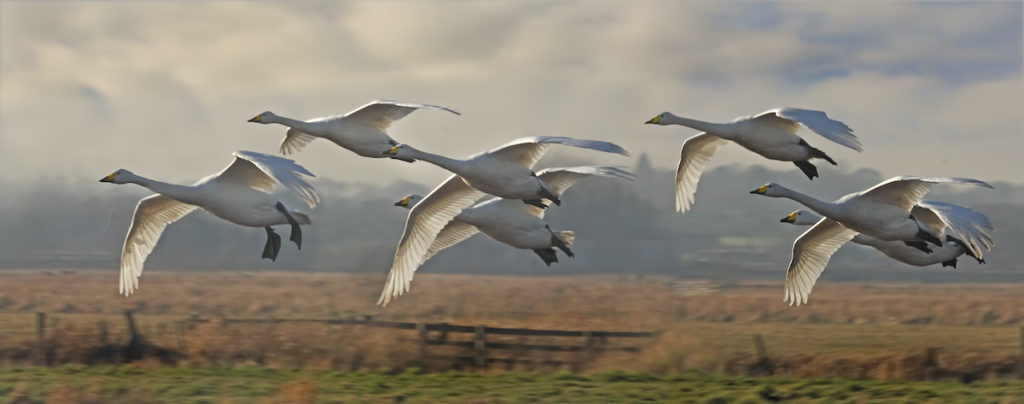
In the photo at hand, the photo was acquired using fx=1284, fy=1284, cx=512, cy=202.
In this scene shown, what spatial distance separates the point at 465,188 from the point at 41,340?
1591 centimetres

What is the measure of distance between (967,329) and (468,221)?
1940cm

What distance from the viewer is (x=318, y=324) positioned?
107ft

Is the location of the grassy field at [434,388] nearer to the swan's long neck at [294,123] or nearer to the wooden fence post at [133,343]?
the wooden fence post at [133,343]

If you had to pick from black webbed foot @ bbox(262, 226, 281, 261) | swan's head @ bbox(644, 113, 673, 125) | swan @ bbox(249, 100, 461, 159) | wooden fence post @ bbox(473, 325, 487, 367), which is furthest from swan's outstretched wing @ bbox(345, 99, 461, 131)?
wooden fence post @ bbox(473, 325, 487, 367)

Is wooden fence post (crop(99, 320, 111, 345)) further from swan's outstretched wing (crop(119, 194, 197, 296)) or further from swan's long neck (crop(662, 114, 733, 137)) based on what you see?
swan's long neck (crop(662, 114, 733, 137))

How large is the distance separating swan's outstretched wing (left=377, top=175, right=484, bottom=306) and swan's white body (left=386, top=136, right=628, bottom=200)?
877mm

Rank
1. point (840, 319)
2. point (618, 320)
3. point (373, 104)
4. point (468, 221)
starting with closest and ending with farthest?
point (373, 104), point (468, 221), point (618, 320), point (840, 319)

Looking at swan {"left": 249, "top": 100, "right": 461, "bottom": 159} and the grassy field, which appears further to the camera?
the grassy field

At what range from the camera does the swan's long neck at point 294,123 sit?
63.7ft

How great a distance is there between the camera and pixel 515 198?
733 inches

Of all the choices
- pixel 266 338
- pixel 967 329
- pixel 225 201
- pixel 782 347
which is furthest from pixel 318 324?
pixel 967 329

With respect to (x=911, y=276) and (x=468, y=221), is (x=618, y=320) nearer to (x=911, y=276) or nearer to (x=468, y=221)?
(x=911, y=276)

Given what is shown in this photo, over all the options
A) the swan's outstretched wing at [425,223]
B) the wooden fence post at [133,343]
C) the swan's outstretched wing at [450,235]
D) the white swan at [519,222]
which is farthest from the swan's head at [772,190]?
the wooden fence post at [133,343]

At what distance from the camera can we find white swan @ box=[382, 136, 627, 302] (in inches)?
715
